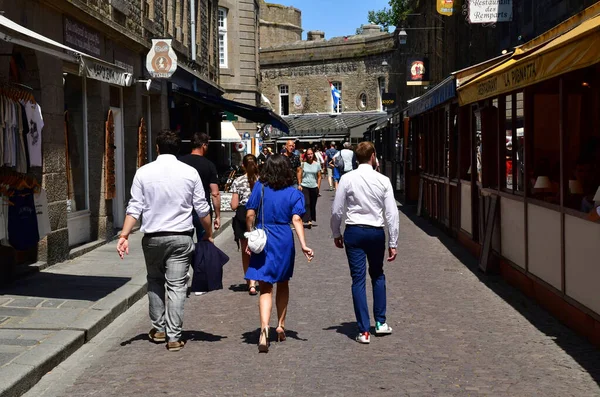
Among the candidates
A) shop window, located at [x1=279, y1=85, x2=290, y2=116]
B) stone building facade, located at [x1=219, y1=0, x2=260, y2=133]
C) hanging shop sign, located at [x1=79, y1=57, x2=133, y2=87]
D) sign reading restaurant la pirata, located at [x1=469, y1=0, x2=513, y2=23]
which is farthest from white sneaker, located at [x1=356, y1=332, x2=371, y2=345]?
shop window, located at [x1=279, y1=85, x2=290, y2=116]

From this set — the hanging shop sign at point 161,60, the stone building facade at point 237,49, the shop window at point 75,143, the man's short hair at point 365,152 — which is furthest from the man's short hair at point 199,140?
the stone building facade at point 237,49

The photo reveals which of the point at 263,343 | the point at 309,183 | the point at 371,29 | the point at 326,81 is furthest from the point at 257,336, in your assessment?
the point at 371,29

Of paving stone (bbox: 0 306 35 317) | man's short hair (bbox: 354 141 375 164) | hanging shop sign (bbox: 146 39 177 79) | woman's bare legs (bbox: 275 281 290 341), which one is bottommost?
paving stone (bbox: 0 306 35 317)

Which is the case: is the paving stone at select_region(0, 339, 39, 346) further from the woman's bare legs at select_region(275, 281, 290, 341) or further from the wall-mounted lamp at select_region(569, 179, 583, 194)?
the wall-mounted lamp at select_region(569, 179, 583, 194)

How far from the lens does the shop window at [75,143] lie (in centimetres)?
1416

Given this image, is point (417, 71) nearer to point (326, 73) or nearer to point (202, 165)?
point (202, 165)

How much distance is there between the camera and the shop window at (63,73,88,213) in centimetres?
1416

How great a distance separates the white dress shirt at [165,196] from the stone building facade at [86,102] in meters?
1.91

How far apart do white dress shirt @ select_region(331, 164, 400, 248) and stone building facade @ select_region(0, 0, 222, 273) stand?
3.12 metres

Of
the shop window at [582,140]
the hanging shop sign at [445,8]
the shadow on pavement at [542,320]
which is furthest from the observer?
the hanging shop sign at [445,8]

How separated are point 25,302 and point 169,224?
252cm

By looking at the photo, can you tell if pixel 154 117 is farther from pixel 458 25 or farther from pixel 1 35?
pixel 1 35

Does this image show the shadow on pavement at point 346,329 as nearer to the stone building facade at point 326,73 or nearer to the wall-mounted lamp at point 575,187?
the wall-mounted lamp at point 575,187

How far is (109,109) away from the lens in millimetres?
15664
